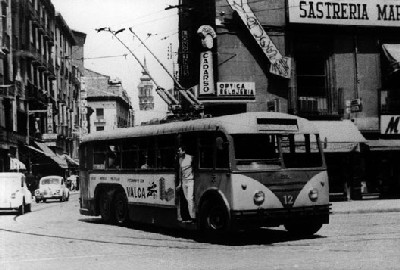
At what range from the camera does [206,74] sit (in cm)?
2734

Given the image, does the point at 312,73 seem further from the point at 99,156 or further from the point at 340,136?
the point at 99,156

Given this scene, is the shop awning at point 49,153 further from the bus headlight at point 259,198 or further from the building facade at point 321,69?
the bus headlight at point 259,198

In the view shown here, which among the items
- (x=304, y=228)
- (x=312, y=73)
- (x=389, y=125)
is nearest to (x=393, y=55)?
(x=389, y=125)

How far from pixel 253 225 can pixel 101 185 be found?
727cm

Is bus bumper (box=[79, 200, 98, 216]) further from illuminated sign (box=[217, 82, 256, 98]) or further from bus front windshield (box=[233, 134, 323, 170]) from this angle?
illuminated sign (box=[217, 82, 256, 98])

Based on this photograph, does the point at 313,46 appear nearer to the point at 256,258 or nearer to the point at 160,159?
the point at 160,159

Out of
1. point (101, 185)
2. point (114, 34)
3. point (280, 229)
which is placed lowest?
point (280, 229)

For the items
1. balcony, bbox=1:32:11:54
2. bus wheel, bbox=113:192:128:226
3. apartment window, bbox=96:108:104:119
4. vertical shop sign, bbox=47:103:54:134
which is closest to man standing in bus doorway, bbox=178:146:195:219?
bus wheel, bbox=113:192:128:226

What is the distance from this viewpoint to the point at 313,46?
1141 inches

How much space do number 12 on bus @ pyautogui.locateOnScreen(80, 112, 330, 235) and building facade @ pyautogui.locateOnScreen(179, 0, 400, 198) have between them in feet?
41.2

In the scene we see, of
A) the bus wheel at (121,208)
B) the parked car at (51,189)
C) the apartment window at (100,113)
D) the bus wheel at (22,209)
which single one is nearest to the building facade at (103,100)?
the apartment window at (100,113)

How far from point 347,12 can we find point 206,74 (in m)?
7.37

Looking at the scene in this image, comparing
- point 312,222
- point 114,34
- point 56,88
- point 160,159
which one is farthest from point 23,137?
point 312,222

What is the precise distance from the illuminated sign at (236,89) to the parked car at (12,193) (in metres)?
9.34
